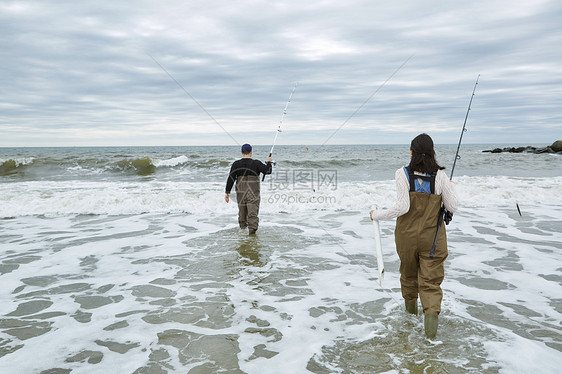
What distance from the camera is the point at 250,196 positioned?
7836mm

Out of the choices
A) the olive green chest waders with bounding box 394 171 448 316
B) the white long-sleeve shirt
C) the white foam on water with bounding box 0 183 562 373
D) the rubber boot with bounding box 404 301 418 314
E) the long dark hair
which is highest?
the long dark hair

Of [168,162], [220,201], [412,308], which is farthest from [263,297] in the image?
[168,162]

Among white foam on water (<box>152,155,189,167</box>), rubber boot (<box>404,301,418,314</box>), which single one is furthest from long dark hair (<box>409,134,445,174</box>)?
white foam on water (<box>152,155,189,167</box>)

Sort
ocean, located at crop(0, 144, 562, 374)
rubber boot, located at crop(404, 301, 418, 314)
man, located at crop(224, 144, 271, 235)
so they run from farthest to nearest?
man, located at crop(224, 144, 271, 235), rubber boot, located at crop(404, 301, 418, 314), ocean, located at crop(0, 144, 562, 374)

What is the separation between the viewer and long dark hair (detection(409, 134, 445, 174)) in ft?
11.0

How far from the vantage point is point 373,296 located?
15.3ft

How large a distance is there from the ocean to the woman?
0.45 m

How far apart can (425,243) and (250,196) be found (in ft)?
15.8

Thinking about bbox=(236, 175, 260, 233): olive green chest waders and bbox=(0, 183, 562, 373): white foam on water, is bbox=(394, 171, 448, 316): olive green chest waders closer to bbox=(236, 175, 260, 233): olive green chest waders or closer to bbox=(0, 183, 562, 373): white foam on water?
bbox=(0, 183, 562, 373): white foam on water

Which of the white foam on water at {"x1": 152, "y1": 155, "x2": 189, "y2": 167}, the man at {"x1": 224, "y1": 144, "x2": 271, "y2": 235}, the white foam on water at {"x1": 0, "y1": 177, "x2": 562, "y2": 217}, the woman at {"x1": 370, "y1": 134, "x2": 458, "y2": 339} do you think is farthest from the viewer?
the white foam on water at {"x1": 152, "y1": 155, "x2": 189, "y2": 167}

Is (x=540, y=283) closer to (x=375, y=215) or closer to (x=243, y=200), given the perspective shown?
(x=375, y=215)

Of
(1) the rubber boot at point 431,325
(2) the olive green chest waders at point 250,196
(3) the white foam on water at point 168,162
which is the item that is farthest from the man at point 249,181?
(3) the white foam on water at point 168,162

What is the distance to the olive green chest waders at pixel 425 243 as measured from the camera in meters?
3.42

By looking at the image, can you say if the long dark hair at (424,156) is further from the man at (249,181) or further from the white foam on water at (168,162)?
the white foam on water at (168,162)
